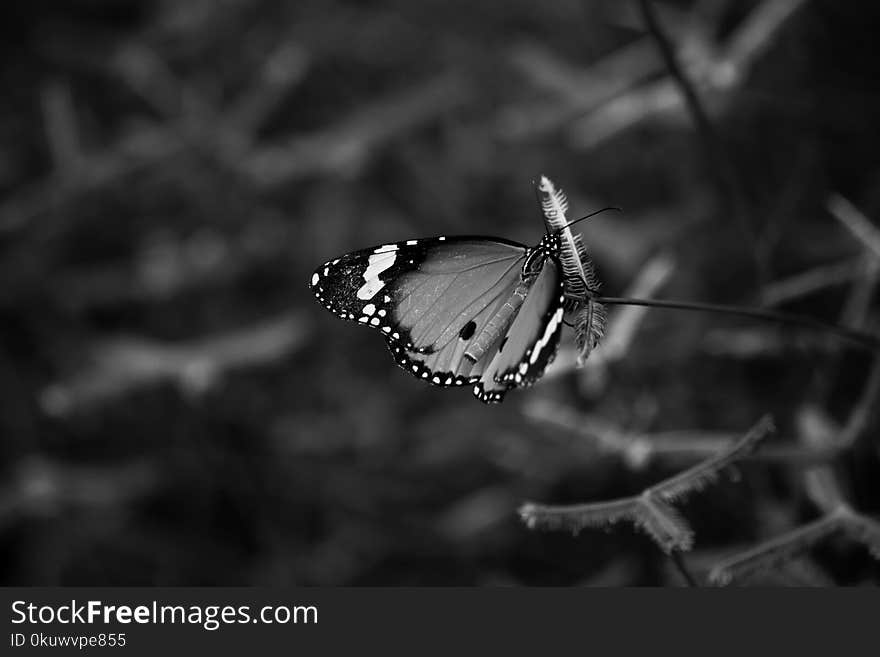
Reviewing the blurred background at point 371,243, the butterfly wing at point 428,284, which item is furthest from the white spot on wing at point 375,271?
the blurred background at point 371,243

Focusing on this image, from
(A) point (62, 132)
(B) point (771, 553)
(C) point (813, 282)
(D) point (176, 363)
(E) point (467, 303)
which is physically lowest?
(B) point (771, 553)

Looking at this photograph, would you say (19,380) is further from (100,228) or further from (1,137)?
(1,137)

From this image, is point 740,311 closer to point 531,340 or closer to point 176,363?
point 531,340

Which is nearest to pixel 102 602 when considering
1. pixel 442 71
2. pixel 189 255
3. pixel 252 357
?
pixel 252 357

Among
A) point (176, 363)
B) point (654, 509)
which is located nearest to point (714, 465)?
point (654, 509)

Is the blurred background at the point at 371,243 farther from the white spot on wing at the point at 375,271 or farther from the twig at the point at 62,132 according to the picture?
the white spot on wing at the point at 375,271

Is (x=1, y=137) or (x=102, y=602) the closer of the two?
(x=102, y=602)
